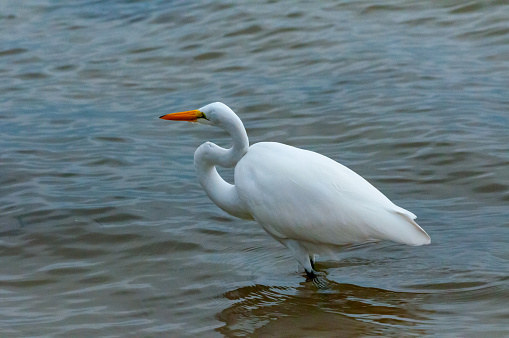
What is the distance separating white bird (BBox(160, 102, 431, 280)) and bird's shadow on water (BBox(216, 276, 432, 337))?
0.19 meters

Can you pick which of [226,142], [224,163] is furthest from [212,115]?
[226,142]

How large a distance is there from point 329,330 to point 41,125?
4.23 m

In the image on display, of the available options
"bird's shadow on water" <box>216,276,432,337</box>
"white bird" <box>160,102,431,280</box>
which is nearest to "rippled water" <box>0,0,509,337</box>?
"bird's shadow on water" <box>216,276,432,337</box>

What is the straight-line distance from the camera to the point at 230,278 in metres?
4.63

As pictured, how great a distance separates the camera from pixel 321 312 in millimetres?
4164

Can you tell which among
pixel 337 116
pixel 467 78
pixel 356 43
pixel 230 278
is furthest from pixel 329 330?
pixel 356 43

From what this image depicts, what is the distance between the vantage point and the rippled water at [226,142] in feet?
13.9

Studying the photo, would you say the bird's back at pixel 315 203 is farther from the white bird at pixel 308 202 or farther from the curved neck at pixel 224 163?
the curved neck at pixel 224 163

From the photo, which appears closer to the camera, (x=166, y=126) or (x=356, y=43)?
(x=166, y=126)

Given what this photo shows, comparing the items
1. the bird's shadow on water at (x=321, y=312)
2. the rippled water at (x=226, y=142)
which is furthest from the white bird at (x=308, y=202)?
the rippled water at (x=226, y=142)

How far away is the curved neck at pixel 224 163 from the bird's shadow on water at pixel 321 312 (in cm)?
49

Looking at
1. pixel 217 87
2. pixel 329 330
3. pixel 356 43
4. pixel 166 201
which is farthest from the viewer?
pixel 356 43

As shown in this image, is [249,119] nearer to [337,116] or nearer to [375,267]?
[337,116]

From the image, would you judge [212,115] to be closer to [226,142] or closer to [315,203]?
[315,203]
